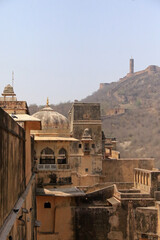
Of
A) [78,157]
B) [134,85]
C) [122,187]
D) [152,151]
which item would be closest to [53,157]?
[122,187]

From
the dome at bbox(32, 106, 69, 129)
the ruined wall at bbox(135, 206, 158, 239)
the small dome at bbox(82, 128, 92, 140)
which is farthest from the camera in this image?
the small dome at bbox(82, 128, 92, 140)

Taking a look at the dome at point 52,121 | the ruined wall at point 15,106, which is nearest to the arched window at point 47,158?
the dome at point 52,121

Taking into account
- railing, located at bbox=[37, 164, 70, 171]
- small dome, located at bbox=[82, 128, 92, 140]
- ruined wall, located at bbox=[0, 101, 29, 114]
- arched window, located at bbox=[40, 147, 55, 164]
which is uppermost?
ruined wall, located at bbox=[0, 101, 29, 114]

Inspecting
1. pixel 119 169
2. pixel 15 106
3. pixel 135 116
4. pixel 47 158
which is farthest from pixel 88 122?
pixel 135 116

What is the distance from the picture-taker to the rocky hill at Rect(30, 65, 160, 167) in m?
70.8

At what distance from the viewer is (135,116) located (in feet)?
273

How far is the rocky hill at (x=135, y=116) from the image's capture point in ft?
232

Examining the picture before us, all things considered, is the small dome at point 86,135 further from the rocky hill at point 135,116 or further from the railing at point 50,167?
the rocky hill at point 135,116

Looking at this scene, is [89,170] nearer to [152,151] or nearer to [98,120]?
[98,120]

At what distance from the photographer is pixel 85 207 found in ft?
69.9

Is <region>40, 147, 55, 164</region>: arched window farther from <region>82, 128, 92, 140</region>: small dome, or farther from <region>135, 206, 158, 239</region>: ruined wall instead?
<region>82, 128, 92, 140</region>: small dome

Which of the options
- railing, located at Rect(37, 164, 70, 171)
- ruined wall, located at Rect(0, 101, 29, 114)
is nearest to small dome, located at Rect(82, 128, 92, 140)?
ruined wall, located at Rect(0, 101, 29, 114)

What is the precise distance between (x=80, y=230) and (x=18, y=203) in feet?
40.8

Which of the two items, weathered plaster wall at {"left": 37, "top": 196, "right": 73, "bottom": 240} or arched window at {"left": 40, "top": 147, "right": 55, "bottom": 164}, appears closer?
weathered plaster wall at {"left": 37, "top": 196, "right": 73, "bottom": 240}
